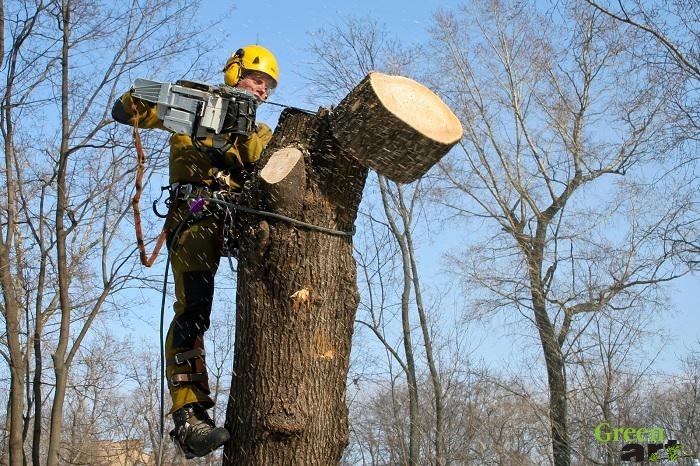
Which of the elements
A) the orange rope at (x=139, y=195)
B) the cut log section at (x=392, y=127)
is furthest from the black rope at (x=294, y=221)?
the orange rope at (x=139, y=195)

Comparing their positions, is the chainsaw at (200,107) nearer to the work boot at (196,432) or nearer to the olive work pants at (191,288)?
the olive work pants at (191,288)

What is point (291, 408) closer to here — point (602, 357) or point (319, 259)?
point (319, 259)

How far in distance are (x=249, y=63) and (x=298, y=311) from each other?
1.40 m

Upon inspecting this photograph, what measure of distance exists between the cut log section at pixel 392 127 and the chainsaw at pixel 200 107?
0.50 meters

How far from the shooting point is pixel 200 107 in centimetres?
331

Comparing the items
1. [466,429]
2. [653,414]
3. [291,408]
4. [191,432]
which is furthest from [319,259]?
[653,414]

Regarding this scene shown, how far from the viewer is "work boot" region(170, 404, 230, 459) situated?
9.61ft

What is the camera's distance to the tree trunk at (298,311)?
2.88m

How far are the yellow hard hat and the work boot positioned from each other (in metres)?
1.54

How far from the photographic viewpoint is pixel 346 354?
120 inches

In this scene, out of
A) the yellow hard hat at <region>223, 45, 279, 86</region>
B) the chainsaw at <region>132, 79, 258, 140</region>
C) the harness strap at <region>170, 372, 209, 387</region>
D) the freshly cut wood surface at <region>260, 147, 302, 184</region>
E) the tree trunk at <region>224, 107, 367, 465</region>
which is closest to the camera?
the tree trunk at <region>224, 107, 367, 465</region>

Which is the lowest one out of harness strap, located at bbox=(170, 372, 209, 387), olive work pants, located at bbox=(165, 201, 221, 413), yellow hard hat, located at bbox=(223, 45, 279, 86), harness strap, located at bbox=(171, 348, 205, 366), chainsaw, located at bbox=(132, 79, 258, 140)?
harness strap, located at bbox=(170, 372, 209, 387)

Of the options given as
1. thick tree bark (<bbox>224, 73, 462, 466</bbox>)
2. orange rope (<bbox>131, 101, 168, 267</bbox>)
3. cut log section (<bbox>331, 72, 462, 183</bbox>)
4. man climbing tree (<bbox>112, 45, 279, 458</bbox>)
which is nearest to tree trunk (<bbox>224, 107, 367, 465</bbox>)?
thick tree bark (<bbox>224, 73, 462, 466</bbox>)

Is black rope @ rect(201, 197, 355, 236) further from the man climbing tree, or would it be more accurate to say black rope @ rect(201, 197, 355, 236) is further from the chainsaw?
the chainsaw
